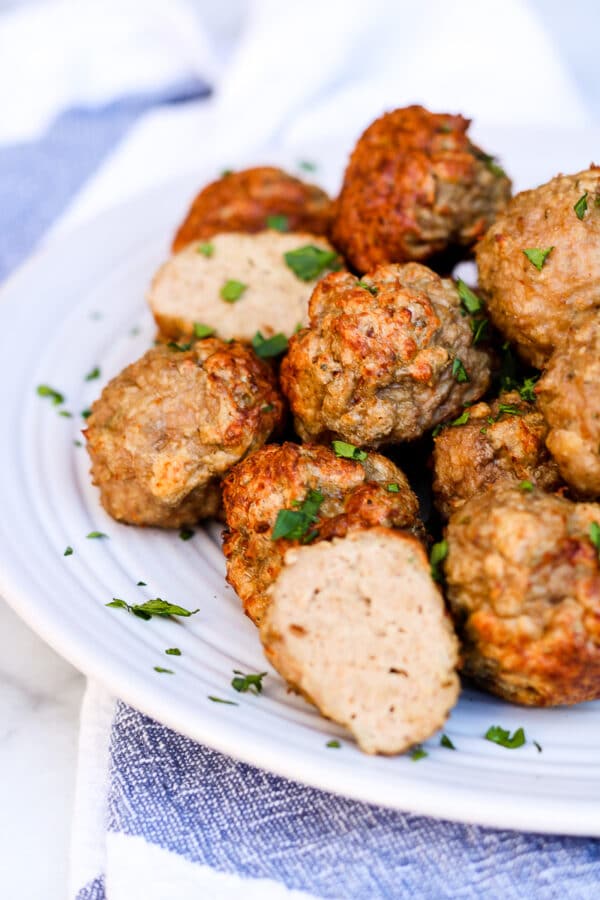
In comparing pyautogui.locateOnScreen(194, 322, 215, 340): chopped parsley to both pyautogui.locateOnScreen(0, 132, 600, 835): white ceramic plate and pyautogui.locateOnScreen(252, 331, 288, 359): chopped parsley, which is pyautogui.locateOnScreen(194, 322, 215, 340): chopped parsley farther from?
pyautogui.locateOnScreen(0, 132, 600, 835): white ceramic plate

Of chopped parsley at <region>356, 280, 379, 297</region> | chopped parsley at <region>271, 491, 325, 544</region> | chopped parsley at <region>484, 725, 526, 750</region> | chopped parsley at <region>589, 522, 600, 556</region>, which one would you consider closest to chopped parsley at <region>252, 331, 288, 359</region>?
chopped parsley at <region>356, 280, 379, 297</region>

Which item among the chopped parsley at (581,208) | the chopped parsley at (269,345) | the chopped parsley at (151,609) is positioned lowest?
the chopped parsley at (151,609)

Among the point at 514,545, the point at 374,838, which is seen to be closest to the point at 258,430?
the point at 514,545

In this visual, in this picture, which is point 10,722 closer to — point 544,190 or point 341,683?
Result: point 341,683

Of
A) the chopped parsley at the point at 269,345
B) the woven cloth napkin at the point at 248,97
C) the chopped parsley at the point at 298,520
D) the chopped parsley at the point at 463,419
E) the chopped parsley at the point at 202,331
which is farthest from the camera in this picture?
the woven cloth napkin at the point at 248,97

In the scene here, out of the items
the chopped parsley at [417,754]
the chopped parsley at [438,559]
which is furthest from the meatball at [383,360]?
the chopped parsley at [417,754]

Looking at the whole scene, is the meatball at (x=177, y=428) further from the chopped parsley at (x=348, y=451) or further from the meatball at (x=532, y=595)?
the meatball at (x=532, y=595)

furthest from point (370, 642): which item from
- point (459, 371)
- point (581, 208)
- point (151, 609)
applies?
point (581, 208)
